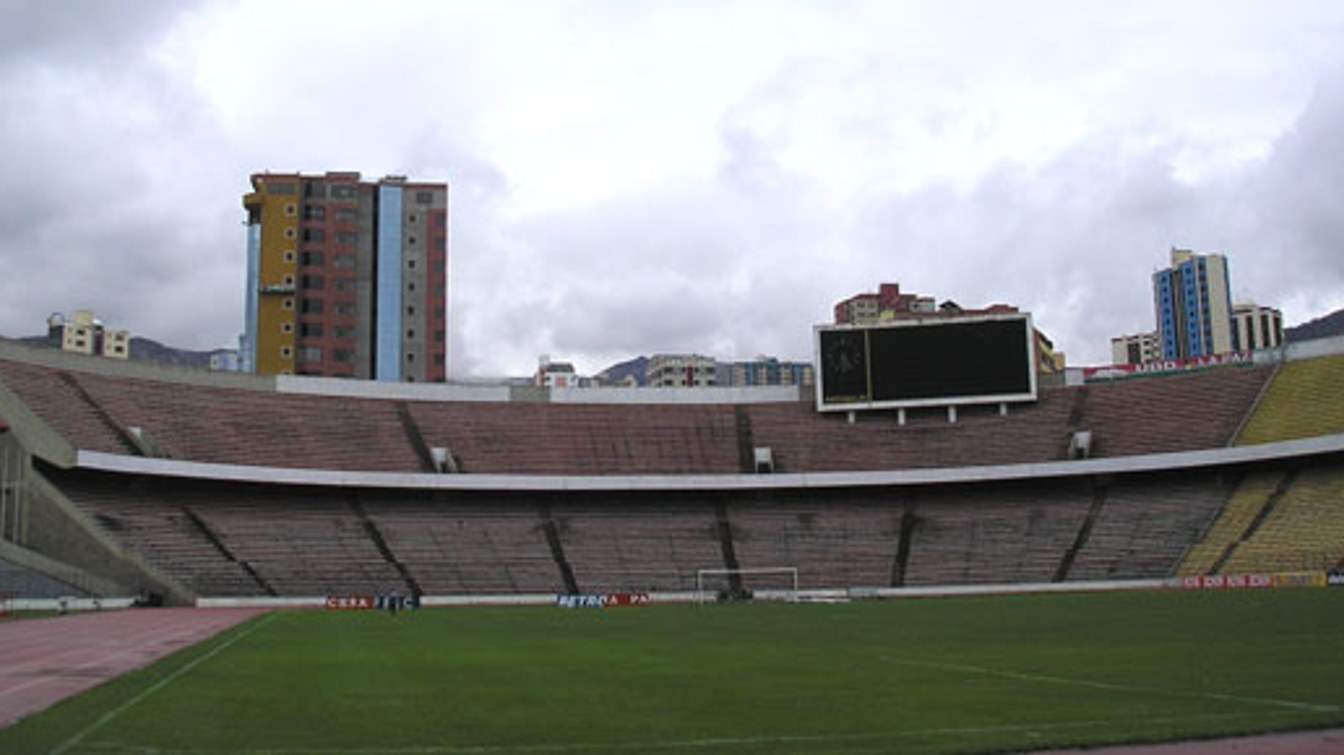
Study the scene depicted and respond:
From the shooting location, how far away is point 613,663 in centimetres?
2238

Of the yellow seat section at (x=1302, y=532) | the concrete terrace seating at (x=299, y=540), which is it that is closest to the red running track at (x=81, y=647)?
the concrete terrace seating at (x=299, y=540)

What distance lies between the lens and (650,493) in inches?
2943

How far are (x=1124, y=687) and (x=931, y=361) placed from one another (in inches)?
2470

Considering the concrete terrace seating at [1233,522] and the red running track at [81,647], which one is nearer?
the red running track at [81,647]


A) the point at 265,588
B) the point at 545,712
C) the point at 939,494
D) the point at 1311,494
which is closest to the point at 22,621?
the point at 265,588

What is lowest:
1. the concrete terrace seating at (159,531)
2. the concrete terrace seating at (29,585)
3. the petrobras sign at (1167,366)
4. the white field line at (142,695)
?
the white field line at (142,695)

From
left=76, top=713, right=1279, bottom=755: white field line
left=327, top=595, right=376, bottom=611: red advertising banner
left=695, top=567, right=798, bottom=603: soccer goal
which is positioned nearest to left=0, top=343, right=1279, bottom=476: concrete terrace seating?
left=695, top=567, right=798, bottom=603: soccer goal

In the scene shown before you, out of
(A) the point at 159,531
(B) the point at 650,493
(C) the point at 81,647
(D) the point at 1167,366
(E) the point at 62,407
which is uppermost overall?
(D) the point at 1167,366

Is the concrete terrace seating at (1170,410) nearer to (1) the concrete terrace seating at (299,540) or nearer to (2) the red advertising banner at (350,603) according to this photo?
(2) the red advertising banner at (350,603)

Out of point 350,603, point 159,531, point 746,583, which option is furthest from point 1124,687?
point 159,531

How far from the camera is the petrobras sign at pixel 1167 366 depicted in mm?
76188

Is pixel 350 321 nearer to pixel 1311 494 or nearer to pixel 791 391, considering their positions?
pixel 791 391

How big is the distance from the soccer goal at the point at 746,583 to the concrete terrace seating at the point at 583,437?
30.6 ft

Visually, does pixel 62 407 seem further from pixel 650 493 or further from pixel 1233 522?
pixel 1233 522
